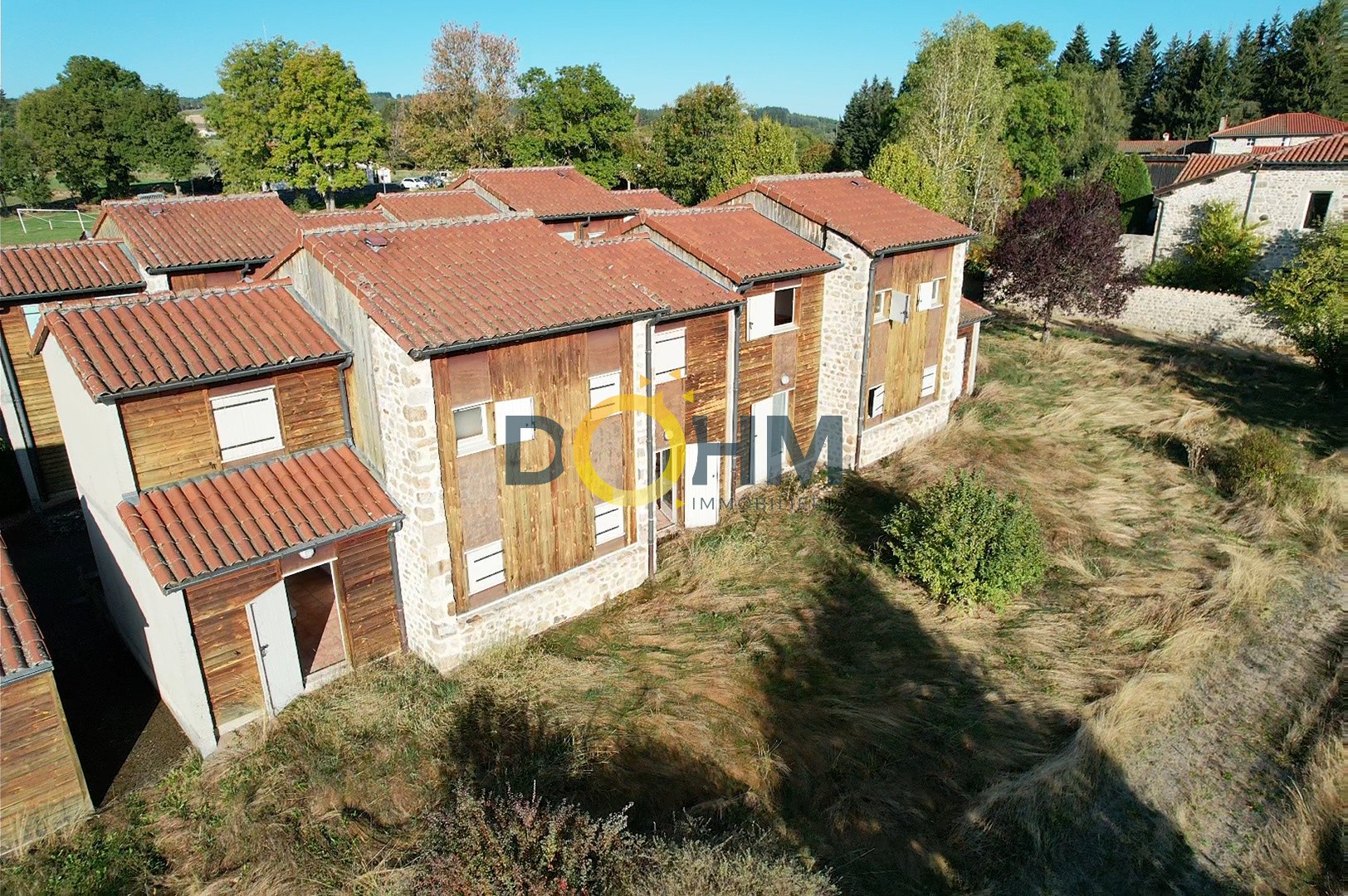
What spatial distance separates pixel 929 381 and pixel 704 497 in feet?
28.5

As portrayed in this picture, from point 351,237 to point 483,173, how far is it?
55.5ft

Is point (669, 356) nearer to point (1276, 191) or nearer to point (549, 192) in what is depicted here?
point (549, 192)

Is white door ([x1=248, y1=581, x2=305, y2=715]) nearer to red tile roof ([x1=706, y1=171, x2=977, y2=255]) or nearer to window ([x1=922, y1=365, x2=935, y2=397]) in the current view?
red tile roof ([x1=706, y1=171, x2=977, y2=255])

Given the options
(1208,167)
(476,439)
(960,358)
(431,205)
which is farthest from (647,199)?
(1208,167)

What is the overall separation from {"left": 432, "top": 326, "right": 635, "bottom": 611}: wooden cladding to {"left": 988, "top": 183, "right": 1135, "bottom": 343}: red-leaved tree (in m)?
22.7

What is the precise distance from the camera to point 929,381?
2258cm

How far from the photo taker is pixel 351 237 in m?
13.1

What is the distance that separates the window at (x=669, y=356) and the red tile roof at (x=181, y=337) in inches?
242

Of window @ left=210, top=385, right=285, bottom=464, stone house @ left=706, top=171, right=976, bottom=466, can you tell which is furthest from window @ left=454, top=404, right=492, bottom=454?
stone house @ left=706, top=171, right=976, bottom=466

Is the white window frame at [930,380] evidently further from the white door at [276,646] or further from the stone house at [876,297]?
the white door at [276,646]

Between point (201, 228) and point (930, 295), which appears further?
point (930, 295)

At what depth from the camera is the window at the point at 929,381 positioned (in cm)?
2236

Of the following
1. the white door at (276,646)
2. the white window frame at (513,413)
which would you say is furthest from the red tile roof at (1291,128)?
the white door at (276,646)

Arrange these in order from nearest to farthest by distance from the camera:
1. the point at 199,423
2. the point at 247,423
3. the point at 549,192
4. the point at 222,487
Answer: the point at 199,423
the point at 222,487
the point at 247,423
the point at 549,192
